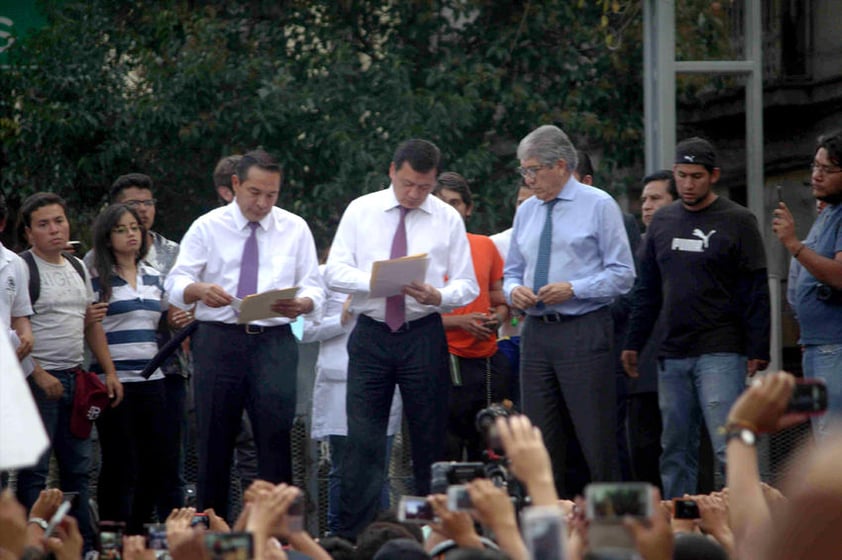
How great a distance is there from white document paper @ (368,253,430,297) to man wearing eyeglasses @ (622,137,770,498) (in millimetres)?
1387

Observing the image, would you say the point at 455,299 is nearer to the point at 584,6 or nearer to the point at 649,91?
the point at 649,91

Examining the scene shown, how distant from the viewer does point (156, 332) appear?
9.26 meters

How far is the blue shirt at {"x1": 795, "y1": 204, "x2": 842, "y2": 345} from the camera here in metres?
7.97

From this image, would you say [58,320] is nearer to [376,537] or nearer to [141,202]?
[141,202]

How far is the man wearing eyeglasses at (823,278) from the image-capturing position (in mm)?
7914

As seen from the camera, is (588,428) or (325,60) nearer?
(588,428)

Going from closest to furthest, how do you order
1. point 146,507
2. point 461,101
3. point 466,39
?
point 146,507 → point 461,101 → point 466,39

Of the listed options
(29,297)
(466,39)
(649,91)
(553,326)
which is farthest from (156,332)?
(466,39)

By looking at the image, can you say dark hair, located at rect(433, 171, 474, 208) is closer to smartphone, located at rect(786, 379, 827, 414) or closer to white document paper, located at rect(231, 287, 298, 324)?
white document paper, located at rect(231, 287, 298, 324)

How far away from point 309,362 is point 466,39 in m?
4.83

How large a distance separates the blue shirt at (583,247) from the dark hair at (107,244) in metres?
2.13

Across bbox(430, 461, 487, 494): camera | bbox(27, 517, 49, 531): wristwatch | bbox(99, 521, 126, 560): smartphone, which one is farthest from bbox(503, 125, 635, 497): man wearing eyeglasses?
bbox(99, 521, 126, 560): smartphone

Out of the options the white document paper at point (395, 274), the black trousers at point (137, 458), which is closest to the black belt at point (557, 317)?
the white document paper at point (395, 274)

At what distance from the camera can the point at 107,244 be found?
916cm
